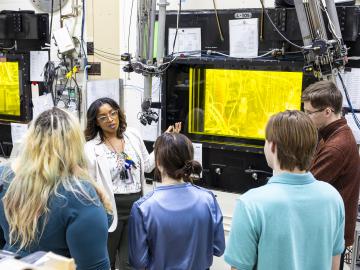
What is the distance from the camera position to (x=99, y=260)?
124 centimetres

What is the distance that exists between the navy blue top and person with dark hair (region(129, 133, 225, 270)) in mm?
349

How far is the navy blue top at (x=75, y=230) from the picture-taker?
117cm

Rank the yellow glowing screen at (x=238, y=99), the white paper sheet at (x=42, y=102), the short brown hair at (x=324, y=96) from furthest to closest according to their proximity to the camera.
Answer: the white paper sheet at (x=42, y=102) < the yellow glowing screen at (x=238, y=99) < the short brown hair at (x=324, y=96)

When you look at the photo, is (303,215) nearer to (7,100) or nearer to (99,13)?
(99,13)

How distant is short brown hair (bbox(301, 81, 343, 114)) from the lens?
66.7 inches

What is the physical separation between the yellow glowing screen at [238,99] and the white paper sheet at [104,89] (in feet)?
2.17

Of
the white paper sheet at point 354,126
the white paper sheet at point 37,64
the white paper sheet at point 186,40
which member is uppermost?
the white paper sheet at point 186,40

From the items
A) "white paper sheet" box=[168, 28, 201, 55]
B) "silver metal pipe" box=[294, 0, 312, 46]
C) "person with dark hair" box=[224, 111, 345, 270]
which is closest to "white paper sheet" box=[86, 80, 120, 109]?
"white paper sheet" box=[168, 28, 201, 55]

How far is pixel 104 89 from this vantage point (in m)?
3.07

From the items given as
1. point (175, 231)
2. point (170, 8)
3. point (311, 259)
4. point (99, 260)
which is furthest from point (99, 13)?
point (311, 259)

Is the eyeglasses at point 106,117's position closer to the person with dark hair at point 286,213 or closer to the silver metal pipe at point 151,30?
the silver metal pipe at point 151,30

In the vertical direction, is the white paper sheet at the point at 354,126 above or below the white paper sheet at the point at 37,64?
below

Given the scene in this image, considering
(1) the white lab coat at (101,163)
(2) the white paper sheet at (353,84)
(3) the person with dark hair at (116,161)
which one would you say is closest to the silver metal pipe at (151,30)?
(3) the person with dark hair at (116,161)

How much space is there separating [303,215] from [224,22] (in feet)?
5.34
